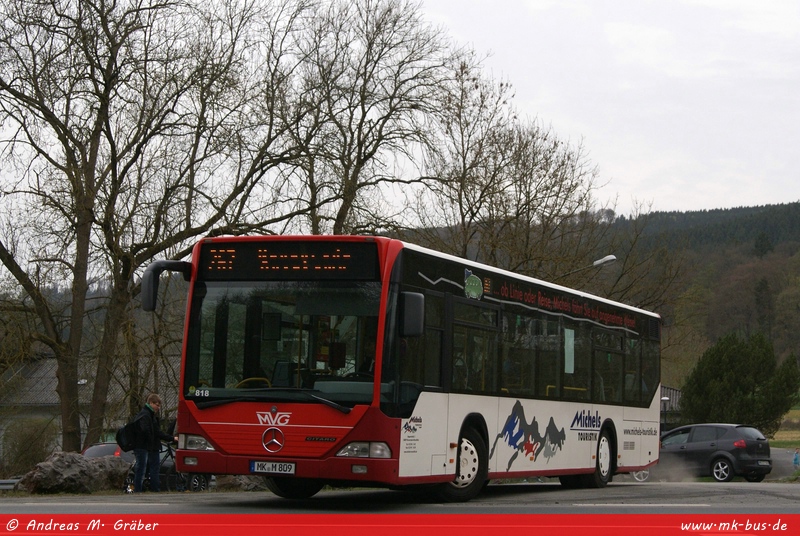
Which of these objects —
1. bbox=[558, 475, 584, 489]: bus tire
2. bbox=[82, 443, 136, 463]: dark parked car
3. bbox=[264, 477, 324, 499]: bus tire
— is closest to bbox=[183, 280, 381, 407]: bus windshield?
bbox=[264, 477, 324, 499]: bus tire

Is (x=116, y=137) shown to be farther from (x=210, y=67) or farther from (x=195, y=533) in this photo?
(x=195, y=533)

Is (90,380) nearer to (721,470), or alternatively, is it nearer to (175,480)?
(175,480)

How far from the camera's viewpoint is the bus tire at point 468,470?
13.2 meters

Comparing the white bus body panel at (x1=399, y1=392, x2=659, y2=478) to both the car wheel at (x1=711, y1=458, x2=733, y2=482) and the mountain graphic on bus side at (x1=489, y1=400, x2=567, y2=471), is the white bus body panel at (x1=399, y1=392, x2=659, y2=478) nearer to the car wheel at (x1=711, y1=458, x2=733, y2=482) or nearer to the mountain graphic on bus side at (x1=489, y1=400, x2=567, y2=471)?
the mountain graphic on bus side at (x1=489, y1=400, x2=567, y2=471)

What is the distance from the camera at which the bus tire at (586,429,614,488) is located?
709 inches

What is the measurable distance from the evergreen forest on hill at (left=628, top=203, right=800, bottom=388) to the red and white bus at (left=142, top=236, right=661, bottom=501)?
30.5m

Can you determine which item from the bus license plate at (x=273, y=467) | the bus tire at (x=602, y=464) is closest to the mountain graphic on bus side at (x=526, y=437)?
the bus tire at (x=602, y=464)

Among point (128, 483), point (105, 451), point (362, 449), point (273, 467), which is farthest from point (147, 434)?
point (105, 451)

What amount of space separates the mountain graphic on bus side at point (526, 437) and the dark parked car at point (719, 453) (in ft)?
48.2

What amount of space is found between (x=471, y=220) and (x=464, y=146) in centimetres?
243

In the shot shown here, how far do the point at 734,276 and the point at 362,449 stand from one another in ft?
359

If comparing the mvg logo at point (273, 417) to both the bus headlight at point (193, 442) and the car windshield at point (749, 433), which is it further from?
the car windshield at point (749, 433)

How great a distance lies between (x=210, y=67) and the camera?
27312 millimetres

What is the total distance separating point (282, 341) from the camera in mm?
11758
